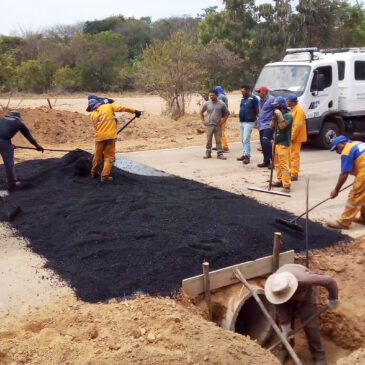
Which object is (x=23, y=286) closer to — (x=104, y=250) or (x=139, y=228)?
(x=104, y=250)

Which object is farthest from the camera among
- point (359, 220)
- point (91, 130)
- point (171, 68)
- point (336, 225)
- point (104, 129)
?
point (171, 68)

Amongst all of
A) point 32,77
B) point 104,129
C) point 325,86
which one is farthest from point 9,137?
point 32,77

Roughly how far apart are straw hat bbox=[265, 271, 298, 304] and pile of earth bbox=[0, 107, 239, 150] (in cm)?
997

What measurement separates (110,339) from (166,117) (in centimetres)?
1449

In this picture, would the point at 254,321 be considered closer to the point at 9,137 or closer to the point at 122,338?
the point at 122,338

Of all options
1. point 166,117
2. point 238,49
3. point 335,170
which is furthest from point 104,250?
point 238,49

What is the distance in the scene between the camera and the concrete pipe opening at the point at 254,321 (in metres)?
5.58

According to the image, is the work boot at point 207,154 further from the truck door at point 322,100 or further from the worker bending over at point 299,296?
the worker bending over at point 299,296

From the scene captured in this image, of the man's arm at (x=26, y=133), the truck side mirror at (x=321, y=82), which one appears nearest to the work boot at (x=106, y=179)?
the man's arm at (x=26, y=133)

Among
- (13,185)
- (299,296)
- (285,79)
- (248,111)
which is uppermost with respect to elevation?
(285,79)

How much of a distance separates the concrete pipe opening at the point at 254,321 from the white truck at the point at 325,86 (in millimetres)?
7303

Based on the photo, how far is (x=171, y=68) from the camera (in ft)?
58.6

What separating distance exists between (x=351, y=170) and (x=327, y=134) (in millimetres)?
6284

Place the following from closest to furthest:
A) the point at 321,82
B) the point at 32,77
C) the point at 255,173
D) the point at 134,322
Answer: the point at 134,322, the point at 255,173, the point at 321,82, the point at 32,77
